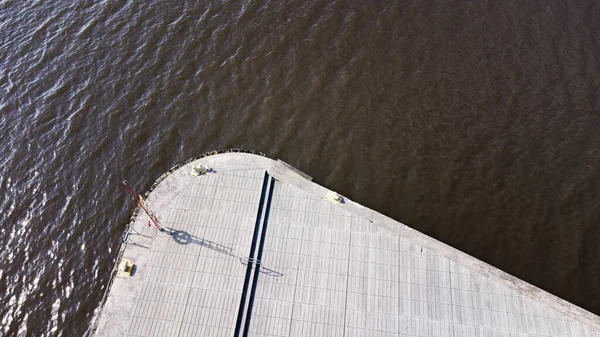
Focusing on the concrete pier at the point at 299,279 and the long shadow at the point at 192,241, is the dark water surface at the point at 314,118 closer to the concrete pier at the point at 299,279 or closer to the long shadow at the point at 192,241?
the concrete pier at the point at 299,279

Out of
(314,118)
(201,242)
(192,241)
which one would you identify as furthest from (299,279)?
(314,118)

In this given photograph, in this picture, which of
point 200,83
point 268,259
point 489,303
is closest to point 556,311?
point 489,303

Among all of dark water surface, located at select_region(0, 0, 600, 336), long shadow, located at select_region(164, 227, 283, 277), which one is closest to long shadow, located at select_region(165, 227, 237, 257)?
long shadow, located at select_region(164, 227, 283, 277)

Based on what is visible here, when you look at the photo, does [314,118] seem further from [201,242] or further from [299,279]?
[299,279]

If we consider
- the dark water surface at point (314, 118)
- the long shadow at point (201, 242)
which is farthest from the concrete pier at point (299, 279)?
the dark water surface at point (314, 118)

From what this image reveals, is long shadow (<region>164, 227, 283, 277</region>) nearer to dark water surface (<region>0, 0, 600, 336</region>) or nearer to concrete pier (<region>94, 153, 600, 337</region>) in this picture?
concrete pier (<region>94, 153, 600, 337</region>)
